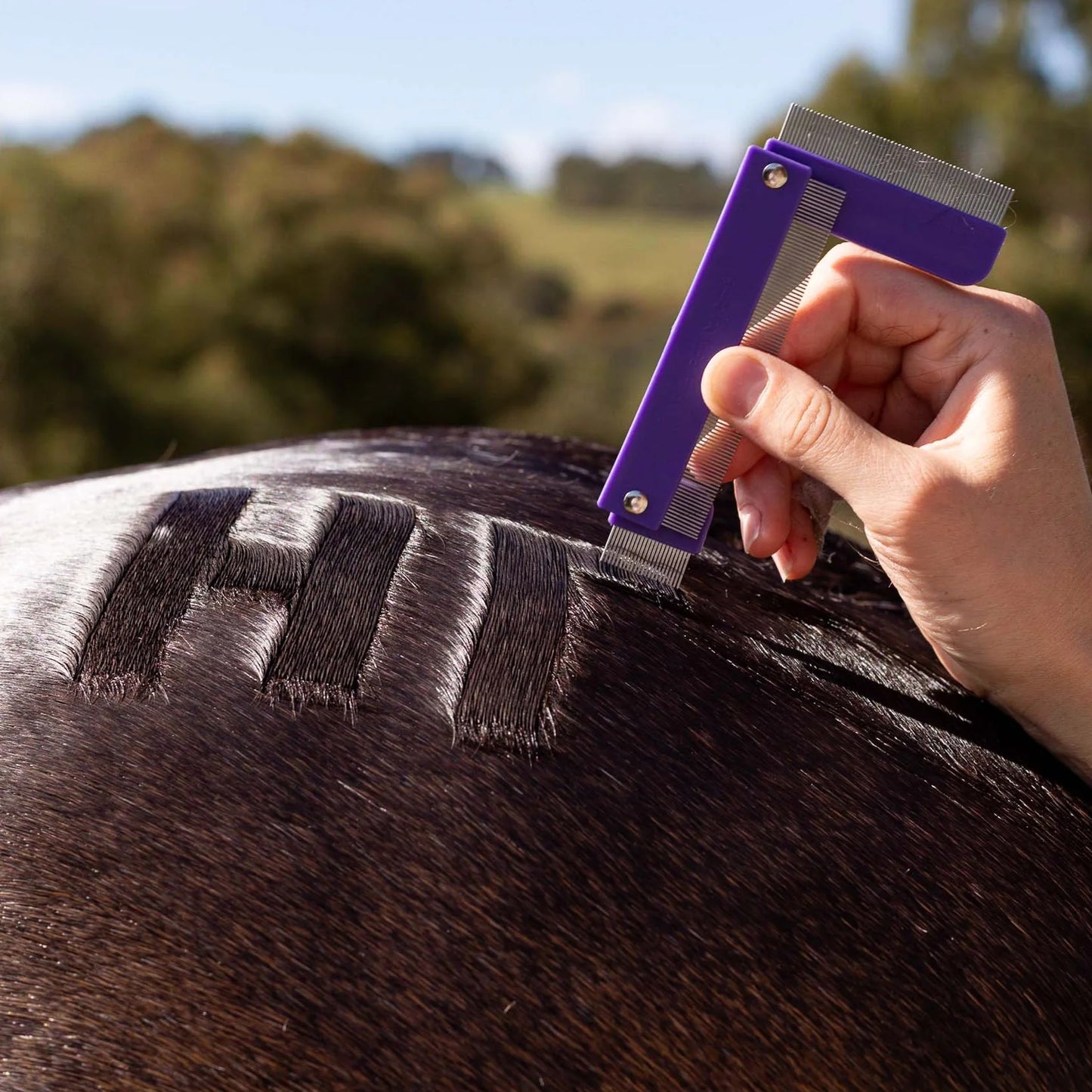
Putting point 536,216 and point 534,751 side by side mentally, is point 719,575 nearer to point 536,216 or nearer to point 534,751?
point 534,751

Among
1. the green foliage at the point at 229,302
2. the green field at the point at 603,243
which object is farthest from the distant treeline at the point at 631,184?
the green foliage at the point at 229,302

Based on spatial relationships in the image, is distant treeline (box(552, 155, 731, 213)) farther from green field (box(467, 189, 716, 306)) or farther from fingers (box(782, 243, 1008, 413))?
fingers (box(782, 243, 1008, 413))

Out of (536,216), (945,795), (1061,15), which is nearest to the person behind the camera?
(945,795)

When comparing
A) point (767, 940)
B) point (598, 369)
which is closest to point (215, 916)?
point (767, 940)

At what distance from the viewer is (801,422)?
0.79 m

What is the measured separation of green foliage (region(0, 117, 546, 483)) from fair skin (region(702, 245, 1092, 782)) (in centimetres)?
564

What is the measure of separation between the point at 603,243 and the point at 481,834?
16.2 metres

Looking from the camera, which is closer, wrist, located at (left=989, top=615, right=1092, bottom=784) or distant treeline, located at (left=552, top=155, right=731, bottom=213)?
wrist, located at (left=989, top=615, right=1092, bottom=784)

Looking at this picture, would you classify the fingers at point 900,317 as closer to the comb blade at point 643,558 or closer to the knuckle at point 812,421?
the knuckle at point 812,421

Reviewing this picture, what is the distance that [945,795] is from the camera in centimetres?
77

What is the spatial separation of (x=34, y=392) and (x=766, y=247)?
19.5 ft

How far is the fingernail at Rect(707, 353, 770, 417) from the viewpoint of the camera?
0.80 m

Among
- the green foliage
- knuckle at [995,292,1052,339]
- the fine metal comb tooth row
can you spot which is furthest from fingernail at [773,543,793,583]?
the green foliage

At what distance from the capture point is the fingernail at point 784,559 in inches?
36.8
